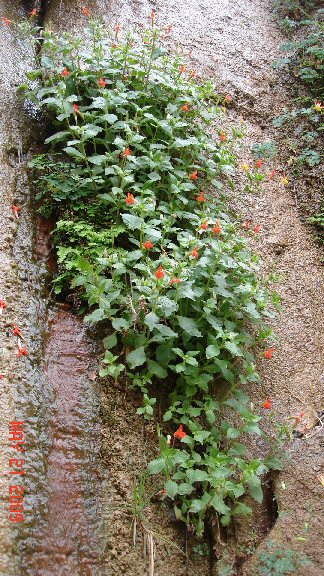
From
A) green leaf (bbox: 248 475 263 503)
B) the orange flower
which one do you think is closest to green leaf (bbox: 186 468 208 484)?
green leaf (bbox: 248 475 263 503)

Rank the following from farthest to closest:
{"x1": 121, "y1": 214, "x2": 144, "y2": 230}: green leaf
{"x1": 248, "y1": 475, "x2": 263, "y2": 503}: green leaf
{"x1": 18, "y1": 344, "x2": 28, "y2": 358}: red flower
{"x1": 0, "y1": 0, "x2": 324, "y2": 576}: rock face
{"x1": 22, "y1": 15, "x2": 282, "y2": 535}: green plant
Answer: {"x1": 121, "y1": 214, "x2": 144, "y2": 230}: green leaf
{"x1": 18, "y1": 344, "x2": 28, "y2": 358}: red flower
{"x1": 22, "y1": 15, "x2": 282, "y2": 535}: green plant
{"x1": 248, "y1": 475, "x2": 263, "y2": 503}: green leaf
{"x1": 0, "y1": 0, "x2": 324, "y2": 576}: rock face

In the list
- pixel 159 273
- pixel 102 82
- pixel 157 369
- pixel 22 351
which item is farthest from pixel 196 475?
pixel 102 82

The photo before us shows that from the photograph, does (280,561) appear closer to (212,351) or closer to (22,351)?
(212,351)

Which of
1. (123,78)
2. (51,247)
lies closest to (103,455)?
(51,247)

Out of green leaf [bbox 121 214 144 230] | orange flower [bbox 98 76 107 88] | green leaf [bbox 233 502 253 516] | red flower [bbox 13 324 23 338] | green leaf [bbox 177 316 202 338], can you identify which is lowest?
green leaf [bbox 233 502 253 516]

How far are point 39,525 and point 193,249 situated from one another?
5.97 feet

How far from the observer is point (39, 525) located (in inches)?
96.4

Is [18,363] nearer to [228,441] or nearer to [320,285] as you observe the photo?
[228,441]

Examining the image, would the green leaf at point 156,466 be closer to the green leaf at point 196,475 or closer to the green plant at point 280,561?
the green leaf at point 196,475

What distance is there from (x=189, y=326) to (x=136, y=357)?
381mm

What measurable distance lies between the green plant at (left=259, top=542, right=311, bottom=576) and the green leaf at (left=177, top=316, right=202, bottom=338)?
127 cm

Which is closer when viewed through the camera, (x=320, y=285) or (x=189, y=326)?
(x=189, y=326)

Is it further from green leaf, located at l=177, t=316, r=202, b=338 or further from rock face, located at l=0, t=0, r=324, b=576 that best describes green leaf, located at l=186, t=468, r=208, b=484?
green leaf, located at l=177, t=316, r=202, b=338

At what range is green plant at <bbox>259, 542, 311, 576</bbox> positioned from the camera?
263cm
